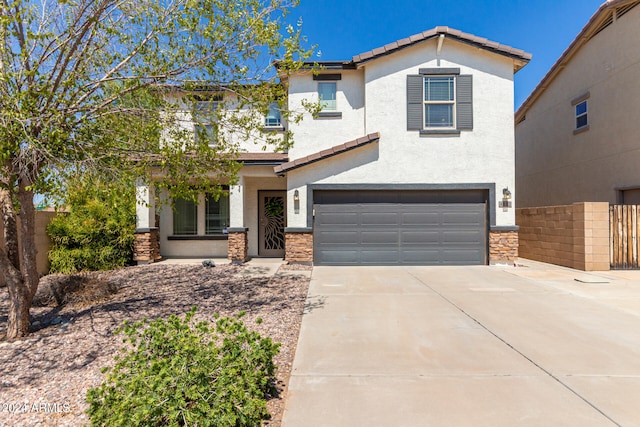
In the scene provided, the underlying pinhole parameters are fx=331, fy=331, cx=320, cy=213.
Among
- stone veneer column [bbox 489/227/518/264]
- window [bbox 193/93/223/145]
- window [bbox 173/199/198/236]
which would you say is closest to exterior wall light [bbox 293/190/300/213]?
window [bbox 173/199/198/236]

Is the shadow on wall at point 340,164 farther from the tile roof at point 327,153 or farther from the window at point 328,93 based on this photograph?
the window at point 328,93

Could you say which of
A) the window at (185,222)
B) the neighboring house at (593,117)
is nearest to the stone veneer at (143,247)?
the window at (185,222)

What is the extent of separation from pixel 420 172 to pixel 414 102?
7.39ft

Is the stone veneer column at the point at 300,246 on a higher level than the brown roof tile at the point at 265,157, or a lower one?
lower

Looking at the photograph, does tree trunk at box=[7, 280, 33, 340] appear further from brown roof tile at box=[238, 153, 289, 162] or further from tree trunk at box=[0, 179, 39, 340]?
brown roof tile at box=[238, 153, 289, 162]

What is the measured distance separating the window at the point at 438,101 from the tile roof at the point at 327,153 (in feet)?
6.22

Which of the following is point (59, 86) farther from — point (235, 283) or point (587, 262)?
point (587, 262)

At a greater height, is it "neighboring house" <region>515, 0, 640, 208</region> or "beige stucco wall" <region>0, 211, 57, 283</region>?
"neighboring house" <region>515, 0, 640, 208</region>

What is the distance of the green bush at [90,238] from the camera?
9586 millimetres

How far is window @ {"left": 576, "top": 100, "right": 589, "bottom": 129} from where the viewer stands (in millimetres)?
13078

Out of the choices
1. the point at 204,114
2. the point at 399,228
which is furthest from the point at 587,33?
the point at 204,114

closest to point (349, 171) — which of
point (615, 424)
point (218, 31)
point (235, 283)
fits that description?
point (235, 283)

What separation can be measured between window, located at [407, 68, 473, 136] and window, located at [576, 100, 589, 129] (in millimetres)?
6175

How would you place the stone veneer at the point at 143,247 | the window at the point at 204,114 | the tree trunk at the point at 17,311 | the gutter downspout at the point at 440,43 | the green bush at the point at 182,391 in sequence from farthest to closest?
the stone veneer at the point at 143,247, the gutter downspout at the point at 440,43, the window at the point at 204,114, the tree trunk at the point at 17,311, the green bush at the point at 182,391
